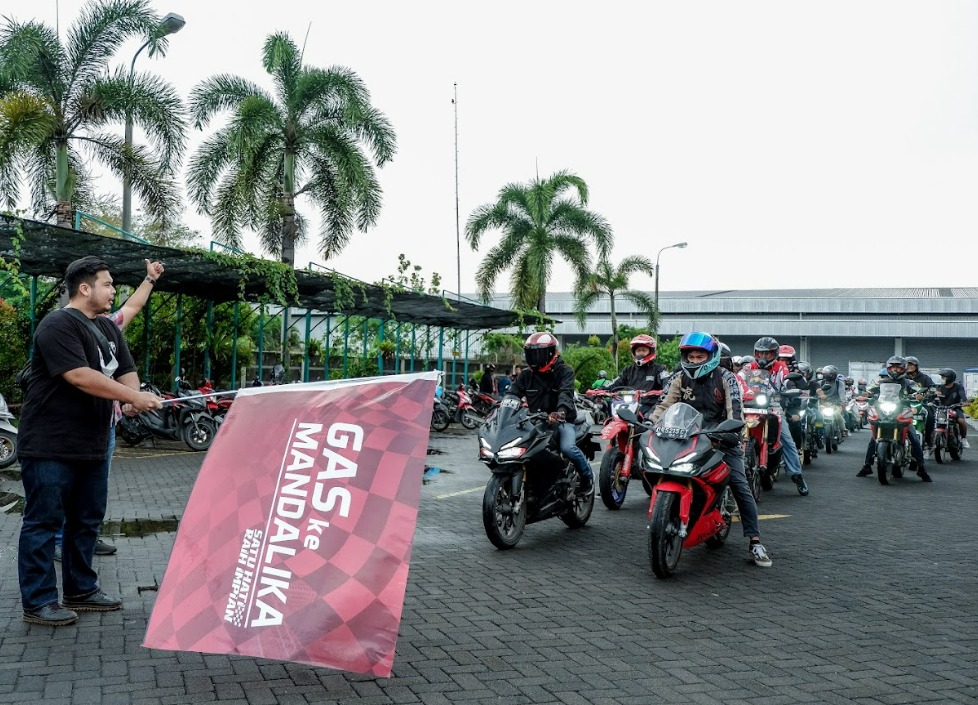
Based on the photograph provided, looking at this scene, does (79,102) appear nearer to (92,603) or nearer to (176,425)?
(176,425)

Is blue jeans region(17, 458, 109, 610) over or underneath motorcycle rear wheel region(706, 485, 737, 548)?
over

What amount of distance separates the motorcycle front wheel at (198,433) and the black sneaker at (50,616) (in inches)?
442

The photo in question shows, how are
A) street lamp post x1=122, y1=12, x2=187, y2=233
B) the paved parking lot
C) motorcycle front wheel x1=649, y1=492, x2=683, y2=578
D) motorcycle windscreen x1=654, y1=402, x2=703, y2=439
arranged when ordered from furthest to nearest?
street lamp post x1=122, y1=12, x2=187, y2=233 → motorcycle windscreen x1=654, y1=402, x2=703, y2=439 → motorcycle front wheel x1=649, y1=492, x2=683, y2=578 → the paved parking lot

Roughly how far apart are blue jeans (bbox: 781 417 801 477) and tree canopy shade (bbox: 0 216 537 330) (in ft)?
33.7

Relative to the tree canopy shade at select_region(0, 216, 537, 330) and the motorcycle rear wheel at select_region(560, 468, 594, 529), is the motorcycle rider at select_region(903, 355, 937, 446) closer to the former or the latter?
the motorcycle rear wheel at select_region(560, 468, 594, 529)

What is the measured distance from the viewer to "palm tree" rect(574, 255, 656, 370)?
126 feet

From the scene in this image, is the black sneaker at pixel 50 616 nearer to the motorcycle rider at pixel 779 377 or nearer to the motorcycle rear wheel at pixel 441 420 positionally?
the motorcycle rider at pixel 779 377

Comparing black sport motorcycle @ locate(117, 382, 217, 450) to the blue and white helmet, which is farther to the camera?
black sport motorcycle @ locate(117, 382, 217, 450)

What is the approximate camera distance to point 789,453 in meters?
11.8

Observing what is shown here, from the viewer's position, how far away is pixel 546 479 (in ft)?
25.4

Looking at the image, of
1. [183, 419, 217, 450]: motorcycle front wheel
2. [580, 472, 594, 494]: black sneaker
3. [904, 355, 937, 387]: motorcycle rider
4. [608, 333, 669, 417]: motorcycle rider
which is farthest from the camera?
[183, 419, 217, 450]: motorcycle front wheel

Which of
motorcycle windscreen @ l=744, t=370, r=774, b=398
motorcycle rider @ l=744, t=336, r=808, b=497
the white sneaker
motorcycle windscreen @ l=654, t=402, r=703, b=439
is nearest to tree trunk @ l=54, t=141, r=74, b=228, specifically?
motorcycle rider @ l=744, t=336, r=808, b=497

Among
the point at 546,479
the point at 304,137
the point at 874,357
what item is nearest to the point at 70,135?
the point at 304,137

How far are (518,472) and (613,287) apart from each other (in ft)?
114
